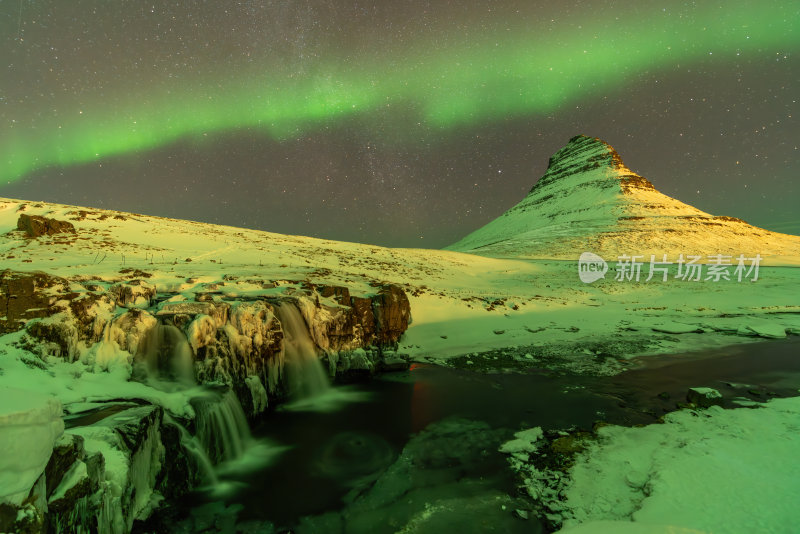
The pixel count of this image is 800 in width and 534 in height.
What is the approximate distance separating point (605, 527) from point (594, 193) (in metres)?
113

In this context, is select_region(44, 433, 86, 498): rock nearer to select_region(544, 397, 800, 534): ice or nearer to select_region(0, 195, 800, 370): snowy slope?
select_region(0, 195, 800, 370): snowy slope

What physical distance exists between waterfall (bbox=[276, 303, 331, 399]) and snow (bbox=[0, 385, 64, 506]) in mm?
7685

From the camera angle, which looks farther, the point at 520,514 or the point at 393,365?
the point at 393,365

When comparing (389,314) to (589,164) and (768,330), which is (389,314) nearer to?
(768,330)

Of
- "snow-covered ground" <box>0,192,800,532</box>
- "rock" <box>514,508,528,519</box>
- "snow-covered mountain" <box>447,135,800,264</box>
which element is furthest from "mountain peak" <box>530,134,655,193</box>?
"rock" <box>514,508,528,519</box>

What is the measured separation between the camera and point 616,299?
87.1ft

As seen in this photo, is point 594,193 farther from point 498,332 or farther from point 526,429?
point 526,429

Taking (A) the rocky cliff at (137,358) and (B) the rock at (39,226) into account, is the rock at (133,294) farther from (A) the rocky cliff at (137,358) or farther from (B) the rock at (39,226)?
(B) the rock at (39,226)

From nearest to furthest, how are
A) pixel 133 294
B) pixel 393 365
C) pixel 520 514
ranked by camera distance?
pixel 520 514, pixel 133 294, pixel 393 365

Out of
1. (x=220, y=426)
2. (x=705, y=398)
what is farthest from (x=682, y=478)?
(x=220, y=426)

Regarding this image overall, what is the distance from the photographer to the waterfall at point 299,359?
10.8 m

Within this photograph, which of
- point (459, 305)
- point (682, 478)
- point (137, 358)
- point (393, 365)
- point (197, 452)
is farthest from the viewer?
point (459, 305)

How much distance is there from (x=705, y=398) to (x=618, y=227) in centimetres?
6956

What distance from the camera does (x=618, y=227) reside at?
68.2m
